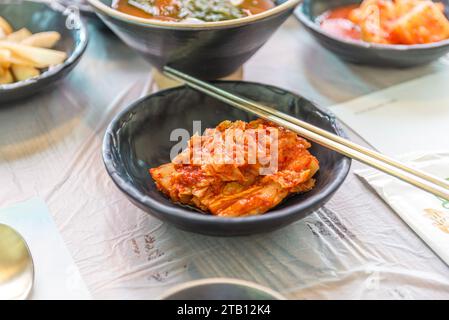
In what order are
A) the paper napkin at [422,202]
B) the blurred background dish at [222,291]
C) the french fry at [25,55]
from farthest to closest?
the french fry at [25,55] < the paper napkin at [422,202] < the blurred background dish at [222,291]

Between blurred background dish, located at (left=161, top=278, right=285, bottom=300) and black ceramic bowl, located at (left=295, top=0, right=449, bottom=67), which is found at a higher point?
black ceramic bowl, located at (left=295, top=0, right=449, bottom=67)

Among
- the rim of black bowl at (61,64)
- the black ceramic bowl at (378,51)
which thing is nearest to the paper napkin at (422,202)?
the black ceramic bowl at (378,51)

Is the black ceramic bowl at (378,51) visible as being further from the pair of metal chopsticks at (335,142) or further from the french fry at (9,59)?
the french fry at (9,59)

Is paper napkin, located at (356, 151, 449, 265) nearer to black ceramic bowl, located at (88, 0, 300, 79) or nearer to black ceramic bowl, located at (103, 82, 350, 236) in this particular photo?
black ceramic bowl, located at (103, 82, 350, 236)

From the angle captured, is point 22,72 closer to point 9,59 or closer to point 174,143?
point 9,59

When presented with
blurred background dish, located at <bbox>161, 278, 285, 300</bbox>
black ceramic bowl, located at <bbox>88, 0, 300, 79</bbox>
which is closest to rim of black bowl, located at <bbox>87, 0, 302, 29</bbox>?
black ceramic bowl, located at <bbox>88, 0, 300, 79</bbox>

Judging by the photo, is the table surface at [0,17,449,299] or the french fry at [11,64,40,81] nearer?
the table surface at [0,17,449,299]

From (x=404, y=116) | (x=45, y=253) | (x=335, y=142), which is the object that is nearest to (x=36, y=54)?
(x=45, y=253)
